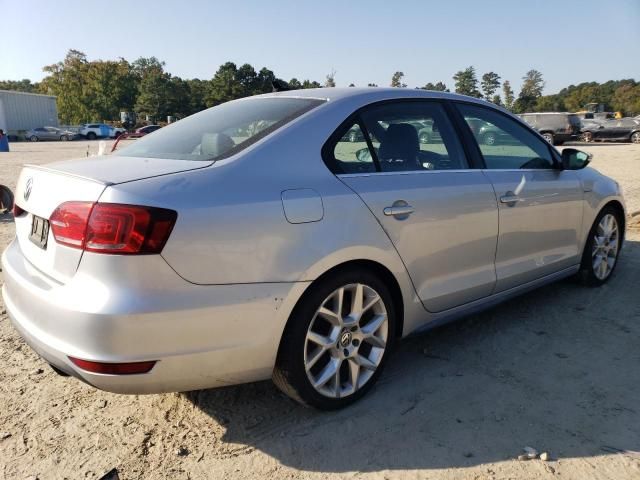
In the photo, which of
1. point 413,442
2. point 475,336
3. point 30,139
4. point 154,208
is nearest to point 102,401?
point 154,208

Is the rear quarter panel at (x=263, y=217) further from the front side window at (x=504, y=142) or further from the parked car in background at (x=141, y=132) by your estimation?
the parked car in background at (x=141, y=132)

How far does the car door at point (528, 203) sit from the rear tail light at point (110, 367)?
2312 millimetres

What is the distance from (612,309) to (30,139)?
53.3 meters

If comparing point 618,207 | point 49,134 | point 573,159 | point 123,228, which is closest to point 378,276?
point 123,228

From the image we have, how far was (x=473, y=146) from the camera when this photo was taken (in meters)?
3.39

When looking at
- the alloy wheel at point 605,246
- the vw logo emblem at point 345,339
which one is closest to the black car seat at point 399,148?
the vw logo emblem at point 345,339

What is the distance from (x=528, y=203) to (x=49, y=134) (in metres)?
53.0

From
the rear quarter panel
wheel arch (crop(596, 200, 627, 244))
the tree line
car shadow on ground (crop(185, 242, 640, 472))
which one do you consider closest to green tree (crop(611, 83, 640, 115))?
the tree line

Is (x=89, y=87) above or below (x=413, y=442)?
above

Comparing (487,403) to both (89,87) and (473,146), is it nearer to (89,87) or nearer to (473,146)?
(473,146)

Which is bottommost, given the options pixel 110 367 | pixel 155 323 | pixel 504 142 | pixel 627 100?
pixel 110 367

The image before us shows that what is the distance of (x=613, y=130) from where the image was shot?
29062 millimetres

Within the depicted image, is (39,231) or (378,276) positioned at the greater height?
(39,231)

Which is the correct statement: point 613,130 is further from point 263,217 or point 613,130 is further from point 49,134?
point 49,134
